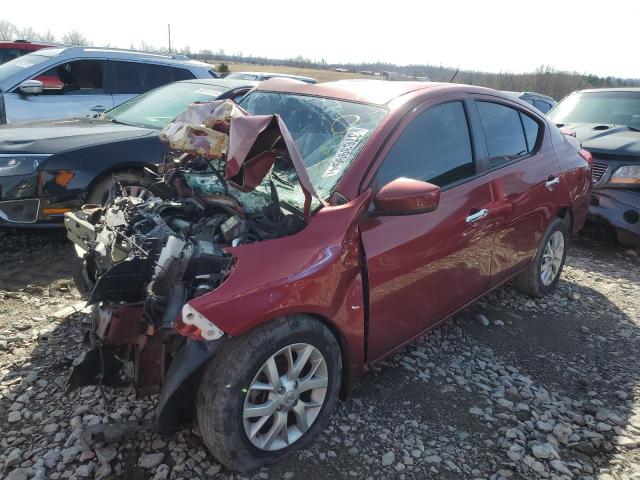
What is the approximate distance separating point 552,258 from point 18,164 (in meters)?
4.55

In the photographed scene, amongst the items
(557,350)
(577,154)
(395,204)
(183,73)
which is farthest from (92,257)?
(183,73)

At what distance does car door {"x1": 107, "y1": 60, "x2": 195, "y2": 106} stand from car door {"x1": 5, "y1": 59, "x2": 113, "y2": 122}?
0.12m

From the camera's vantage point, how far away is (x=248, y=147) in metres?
2.37

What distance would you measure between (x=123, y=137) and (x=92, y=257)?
208 centimetres

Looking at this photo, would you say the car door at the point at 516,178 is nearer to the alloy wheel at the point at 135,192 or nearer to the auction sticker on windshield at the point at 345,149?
the auction sticker on windshield at the point at 345,149

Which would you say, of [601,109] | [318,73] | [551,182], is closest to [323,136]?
[551,182]

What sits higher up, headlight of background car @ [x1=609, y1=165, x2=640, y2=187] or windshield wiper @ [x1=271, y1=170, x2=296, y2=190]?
windshield wiper @ [x1=271, y1=170, x2=296, y2=190]

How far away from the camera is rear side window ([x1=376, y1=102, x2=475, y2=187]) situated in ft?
8.80

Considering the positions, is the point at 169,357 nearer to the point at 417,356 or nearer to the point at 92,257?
A: the point at 92,257

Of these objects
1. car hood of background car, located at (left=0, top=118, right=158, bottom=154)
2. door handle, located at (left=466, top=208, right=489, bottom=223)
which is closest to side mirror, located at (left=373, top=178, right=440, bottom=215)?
door handle, located at (left=466, top=208, right=489, bottom=223)

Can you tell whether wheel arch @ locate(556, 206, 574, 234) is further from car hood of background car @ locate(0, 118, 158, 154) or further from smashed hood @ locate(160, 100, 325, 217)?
car hood of background car @ locate(0, 118, 158, 154)

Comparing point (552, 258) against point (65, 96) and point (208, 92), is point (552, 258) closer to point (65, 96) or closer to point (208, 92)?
point (208, 92)

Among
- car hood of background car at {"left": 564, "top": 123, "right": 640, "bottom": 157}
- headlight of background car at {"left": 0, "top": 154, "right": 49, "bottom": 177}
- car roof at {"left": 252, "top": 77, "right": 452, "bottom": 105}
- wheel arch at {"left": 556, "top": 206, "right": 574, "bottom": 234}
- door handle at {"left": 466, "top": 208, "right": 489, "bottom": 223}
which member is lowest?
wheel arch at {"left": 556, "top": 206, "right": 574, "bottom": 234}

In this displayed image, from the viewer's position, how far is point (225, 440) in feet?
6.92
